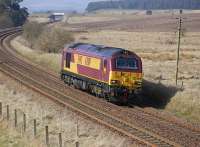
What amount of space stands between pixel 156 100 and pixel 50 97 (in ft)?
22.6

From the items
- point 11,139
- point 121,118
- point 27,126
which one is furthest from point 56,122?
point 121,118

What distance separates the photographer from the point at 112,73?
1265 inches

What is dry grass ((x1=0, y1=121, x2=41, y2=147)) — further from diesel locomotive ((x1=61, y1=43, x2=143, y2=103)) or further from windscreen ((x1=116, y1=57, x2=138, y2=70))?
windscreen ((x1=116, y1=57, x2=138, y2=70))

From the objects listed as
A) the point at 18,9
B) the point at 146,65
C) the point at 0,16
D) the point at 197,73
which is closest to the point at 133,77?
the point at 197,73

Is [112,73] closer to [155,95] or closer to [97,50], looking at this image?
[97,50]

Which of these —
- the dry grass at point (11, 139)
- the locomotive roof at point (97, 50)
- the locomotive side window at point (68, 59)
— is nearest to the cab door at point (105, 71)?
the locomotive roof at point (97, 50)

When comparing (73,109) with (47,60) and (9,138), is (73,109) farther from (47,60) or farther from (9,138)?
(47,60)

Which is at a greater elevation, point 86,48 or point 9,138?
point 86,48

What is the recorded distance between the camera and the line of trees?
151500 millimetres

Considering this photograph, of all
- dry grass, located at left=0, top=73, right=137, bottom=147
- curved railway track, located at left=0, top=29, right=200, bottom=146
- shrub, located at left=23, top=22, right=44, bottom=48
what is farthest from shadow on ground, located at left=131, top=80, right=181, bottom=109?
shrub, located at left=23, top=22, right=44, bottom=48

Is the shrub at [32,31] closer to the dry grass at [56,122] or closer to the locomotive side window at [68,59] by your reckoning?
the locomotive side window at [68,59]

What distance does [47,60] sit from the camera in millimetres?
56750

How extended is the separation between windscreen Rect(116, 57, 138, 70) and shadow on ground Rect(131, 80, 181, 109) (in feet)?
8.16

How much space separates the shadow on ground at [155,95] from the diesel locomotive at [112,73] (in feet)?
4.98
